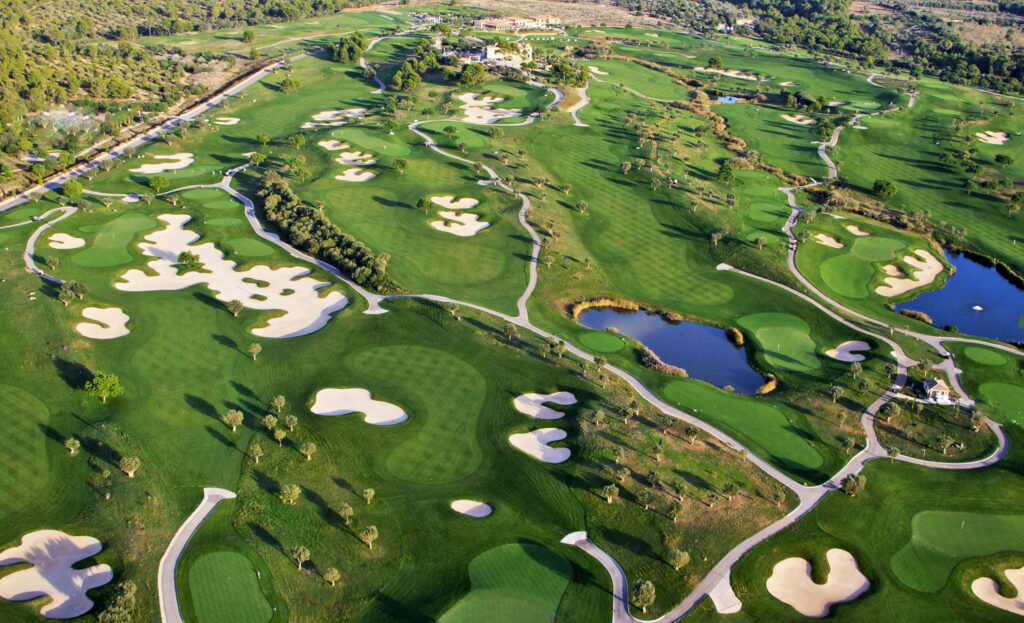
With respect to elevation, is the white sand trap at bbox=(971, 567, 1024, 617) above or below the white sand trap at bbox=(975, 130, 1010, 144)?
below

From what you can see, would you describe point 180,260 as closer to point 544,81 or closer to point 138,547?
point 138,547

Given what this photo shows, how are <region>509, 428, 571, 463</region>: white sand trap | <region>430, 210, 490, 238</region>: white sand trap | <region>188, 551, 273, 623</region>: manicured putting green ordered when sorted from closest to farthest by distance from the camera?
1. <region>188, 551, 273, 623</region>: manicured putting green
2. <region>509, 428, 571, 463</region>: white sand trap
3. <region>430, 210, 490, 238</region>: white sand trap

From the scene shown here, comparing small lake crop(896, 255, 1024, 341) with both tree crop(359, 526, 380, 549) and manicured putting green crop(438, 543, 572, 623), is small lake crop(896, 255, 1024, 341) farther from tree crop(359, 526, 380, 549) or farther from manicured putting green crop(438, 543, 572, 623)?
tree crop(359, 526, 380, 549)

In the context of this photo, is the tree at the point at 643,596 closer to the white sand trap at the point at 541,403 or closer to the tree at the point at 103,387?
the white sand trap at the point at 541,403

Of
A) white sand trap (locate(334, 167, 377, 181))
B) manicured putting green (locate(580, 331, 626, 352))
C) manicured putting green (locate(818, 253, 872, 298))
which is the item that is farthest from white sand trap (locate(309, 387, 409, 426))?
manicured putting green (locate(818, 253, 872, 298))

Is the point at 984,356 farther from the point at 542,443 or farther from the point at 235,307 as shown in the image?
the point at 235,307

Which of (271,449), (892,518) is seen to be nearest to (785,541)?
(892,518)

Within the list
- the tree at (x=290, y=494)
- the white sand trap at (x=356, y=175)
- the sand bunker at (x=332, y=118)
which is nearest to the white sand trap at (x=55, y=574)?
the tree at (x=290, y=494)
